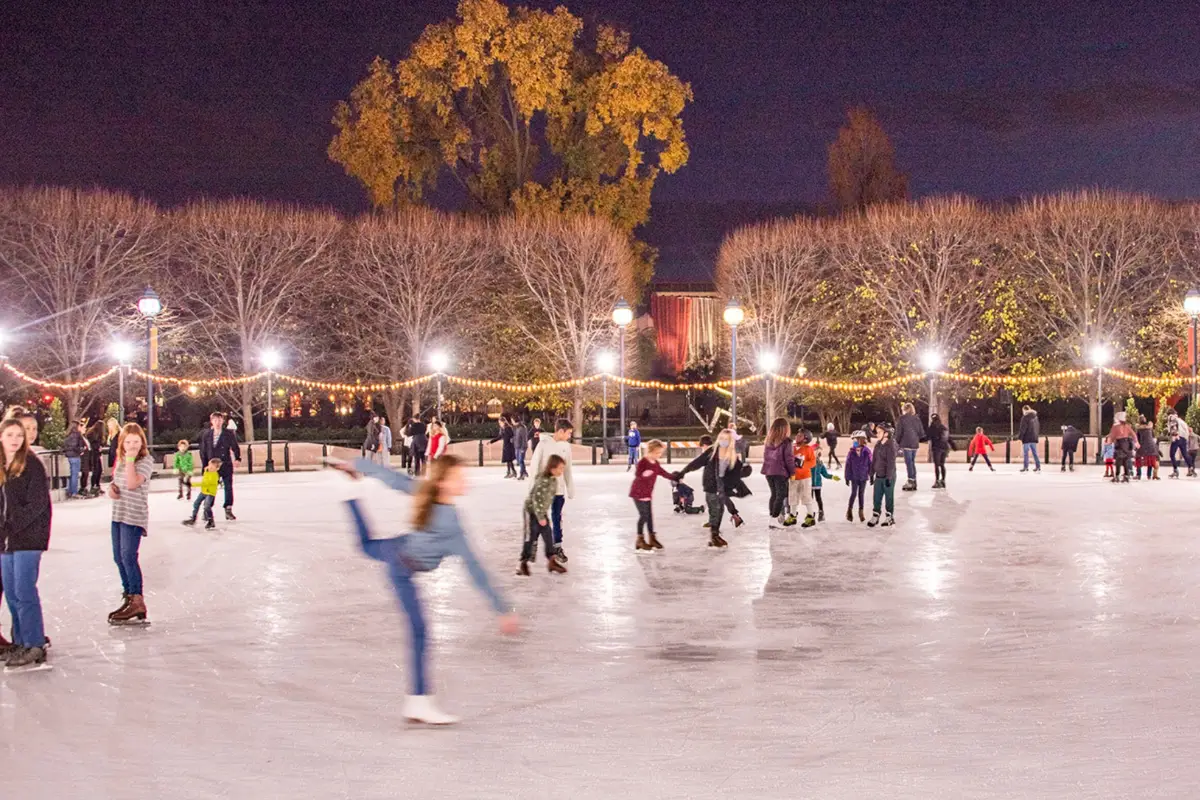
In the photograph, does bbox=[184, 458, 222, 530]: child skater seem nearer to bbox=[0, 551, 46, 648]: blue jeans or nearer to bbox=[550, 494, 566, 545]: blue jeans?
bbox=[550, 494, 566, 545]: blue jeans

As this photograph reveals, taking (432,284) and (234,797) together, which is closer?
(234,797)

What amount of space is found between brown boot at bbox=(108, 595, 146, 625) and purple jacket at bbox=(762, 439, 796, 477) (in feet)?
25.6

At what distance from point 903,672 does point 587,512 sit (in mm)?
11342

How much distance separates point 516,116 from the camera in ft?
149

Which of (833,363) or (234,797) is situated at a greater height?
(833,363)

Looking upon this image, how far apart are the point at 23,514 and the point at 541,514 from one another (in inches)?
205

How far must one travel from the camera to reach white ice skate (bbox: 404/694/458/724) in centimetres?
646

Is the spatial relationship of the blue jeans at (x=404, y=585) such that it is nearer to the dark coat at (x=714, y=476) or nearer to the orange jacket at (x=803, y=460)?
the dark coat at (x=714, y=476)

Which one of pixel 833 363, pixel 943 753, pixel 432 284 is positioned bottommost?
pixel 943 753

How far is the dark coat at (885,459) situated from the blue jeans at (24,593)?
10542mm

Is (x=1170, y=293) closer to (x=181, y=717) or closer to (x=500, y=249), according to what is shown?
(x=500, y=249)

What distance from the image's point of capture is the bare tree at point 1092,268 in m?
39.3

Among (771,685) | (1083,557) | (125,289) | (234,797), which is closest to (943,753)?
(771,685)

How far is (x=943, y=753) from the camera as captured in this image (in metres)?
5.88
